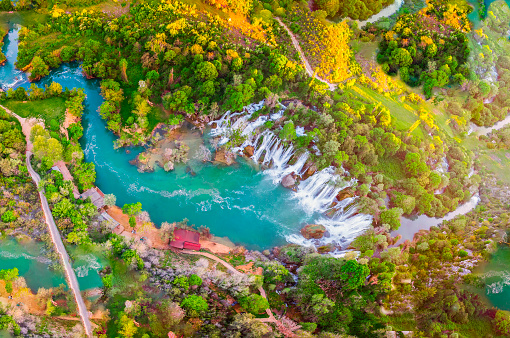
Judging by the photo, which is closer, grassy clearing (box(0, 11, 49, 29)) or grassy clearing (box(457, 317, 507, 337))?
grassy clearing (box(457, 317, 507, 337))

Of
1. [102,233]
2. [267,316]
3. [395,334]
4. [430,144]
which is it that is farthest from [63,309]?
[430,144]

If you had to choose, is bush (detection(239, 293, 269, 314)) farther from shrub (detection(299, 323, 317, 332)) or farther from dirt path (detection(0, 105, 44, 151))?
dirt path (detection(0, 105, 44, 151))

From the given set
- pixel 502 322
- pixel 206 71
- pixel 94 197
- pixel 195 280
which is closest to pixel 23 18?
pixel 206 71

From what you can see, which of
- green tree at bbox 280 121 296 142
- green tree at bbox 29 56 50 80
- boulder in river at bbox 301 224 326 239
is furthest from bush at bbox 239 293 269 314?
green tree at bbox 29 56 50 80

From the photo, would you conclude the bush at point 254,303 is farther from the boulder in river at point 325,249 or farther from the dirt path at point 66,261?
the dirt path at point 66,261

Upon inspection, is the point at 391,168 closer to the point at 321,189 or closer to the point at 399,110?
the point at 399,110

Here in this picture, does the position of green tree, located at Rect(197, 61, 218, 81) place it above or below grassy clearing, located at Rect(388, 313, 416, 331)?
above
